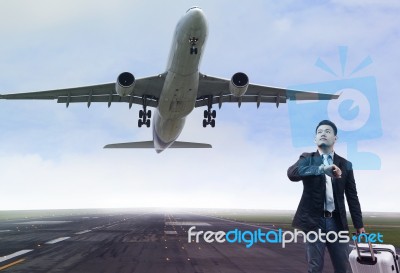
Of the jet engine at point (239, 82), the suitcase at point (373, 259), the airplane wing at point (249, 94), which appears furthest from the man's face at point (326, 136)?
the airplane wing at point (249, 94)

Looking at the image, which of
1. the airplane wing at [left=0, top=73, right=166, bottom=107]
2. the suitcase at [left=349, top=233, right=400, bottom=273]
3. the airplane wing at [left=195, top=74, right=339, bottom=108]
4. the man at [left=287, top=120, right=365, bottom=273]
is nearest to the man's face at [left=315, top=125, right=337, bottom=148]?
the man at [left=287, top=120, right=365, bottom=273]

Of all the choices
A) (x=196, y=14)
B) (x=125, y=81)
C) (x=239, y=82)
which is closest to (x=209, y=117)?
(x=239, y=82)

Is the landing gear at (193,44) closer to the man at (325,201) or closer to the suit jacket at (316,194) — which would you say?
the man at (325,201)

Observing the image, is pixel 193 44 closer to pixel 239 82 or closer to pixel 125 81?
pixel 239 82

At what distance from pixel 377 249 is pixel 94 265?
11.1m

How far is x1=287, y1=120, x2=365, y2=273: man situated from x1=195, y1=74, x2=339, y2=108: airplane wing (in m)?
18.9

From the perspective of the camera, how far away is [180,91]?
822 inches

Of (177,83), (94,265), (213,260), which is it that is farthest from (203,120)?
(94,265)

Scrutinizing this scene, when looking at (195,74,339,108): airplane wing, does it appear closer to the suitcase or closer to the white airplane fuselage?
the white airplane fuselage

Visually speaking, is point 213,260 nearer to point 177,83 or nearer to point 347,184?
point 177,83

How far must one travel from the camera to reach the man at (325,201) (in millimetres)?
4703

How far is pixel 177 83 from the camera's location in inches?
800

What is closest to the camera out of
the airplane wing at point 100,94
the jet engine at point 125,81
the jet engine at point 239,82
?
the jet engine at point 125,81

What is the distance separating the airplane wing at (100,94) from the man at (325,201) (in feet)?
60.8
